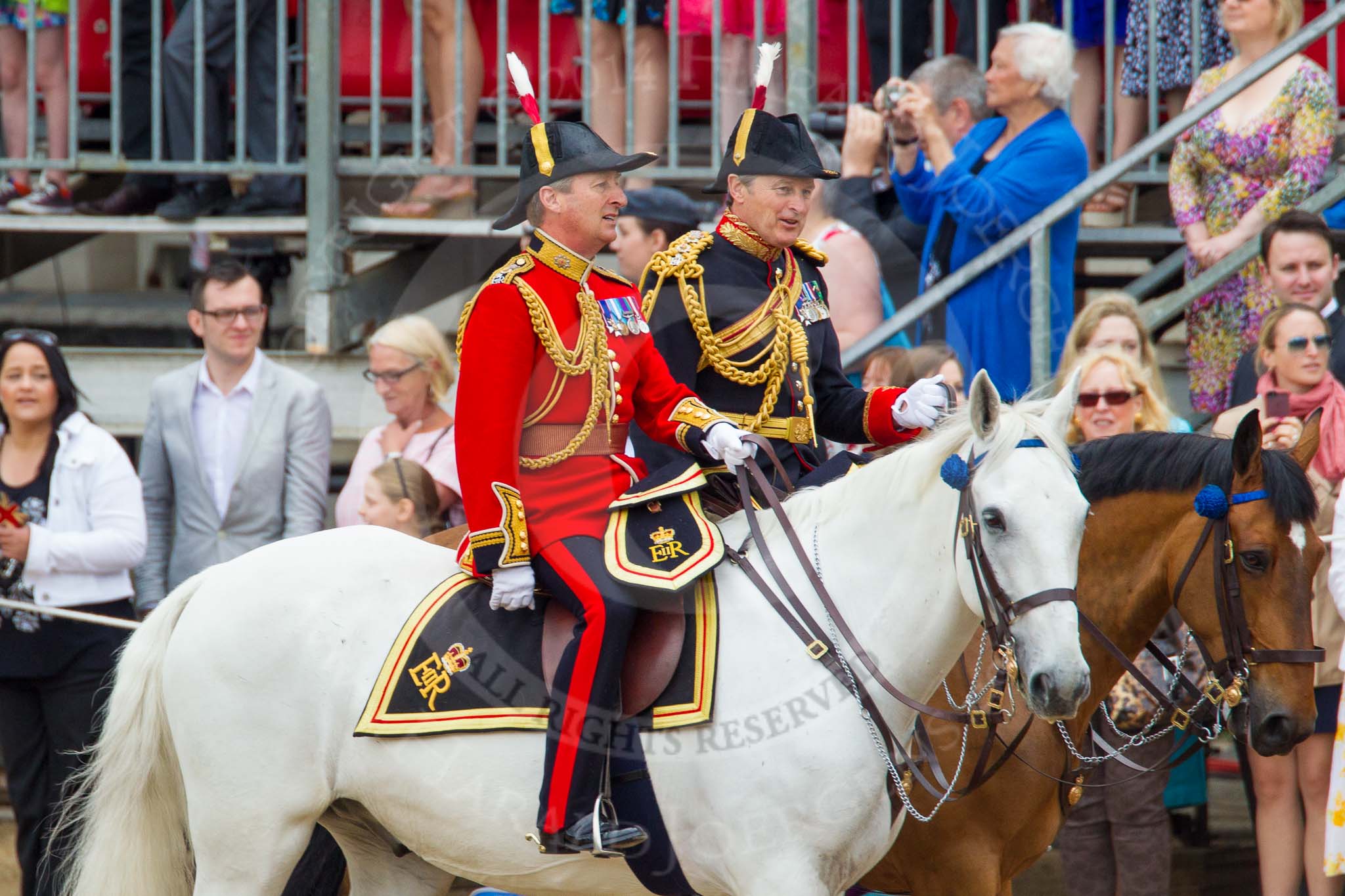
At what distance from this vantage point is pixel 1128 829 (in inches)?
205

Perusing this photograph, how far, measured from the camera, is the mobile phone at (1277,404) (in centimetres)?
521

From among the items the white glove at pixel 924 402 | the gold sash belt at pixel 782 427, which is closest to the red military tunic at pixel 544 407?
the gold sash belt at pixel 782 427

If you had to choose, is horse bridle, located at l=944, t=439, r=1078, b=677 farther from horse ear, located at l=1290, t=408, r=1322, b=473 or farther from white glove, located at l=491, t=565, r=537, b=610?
horse ear, located at l=1290, t=408, r=1322, b=473

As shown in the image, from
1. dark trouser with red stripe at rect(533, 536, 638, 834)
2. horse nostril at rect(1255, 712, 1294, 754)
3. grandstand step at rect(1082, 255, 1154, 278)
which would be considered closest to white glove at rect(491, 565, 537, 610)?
dark trouser with red stripe at rect(533, 536, 638, 834)

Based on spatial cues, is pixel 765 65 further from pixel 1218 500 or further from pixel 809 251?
pixel 1218 500

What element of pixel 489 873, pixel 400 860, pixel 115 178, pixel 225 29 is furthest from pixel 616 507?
pixel 115 178

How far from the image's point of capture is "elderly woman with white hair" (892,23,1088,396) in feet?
20.4

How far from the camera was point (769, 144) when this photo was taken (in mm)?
4551

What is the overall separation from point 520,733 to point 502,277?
1086mm

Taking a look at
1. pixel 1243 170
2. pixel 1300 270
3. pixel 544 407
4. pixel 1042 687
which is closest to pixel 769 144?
pixel 544 407

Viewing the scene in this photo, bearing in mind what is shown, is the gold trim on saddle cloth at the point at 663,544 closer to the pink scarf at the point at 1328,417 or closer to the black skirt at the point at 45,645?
the pink scarf at the point at 1328,417

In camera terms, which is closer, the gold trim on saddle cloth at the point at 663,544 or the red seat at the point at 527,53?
the gold trim on saddle cloth at the point at 663,544

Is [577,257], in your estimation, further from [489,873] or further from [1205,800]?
[1205,800]

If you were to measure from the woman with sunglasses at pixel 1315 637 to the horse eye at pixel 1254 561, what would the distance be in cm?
100
